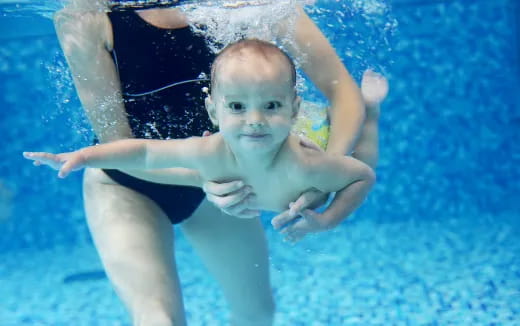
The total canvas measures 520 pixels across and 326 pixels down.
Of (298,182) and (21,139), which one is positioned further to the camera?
(21,139)

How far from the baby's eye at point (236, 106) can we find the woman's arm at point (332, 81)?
0.80 meters

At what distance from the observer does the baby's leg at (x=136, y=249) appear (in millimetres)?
2914

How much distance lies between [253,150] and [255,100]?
23cm

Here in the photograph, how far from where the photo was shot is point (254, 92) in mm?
2439

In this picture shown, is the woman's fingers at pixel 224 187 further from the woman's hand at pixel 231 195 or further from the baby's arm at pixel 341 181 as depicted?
the baby's arm at pixel 341 181

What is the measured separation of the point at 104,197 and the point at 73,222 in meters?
9.09

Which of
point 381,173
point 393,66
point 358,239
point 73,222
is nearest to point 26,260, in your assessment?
point 73,222

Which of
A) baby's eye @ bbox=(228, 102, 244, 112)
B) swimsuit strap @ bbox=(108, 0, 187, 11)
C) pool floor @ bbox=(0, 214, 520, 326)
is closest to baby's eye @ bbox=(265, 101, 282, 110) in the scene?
baby's eye @ bbox=(228, 102, 244, 112)

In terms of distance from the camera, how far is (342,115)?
10.6ft

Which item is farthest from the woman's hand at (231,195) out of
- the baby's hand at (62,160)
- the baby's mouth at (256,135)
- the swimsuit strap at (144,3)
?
the swimsuit strap at (144,3)

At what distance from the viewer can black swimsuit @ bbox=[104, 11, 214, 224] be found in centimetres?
310

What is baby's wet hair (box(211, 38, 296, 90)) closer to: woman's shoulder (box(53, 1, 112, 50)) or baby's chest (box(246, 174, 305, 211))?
baby's chest (box(246, 174, 305, 211))

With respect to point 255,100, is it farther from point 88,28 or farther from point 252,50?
point 88,28

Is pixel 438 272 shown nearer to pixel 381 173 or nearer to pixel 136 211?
pixel 381 173
